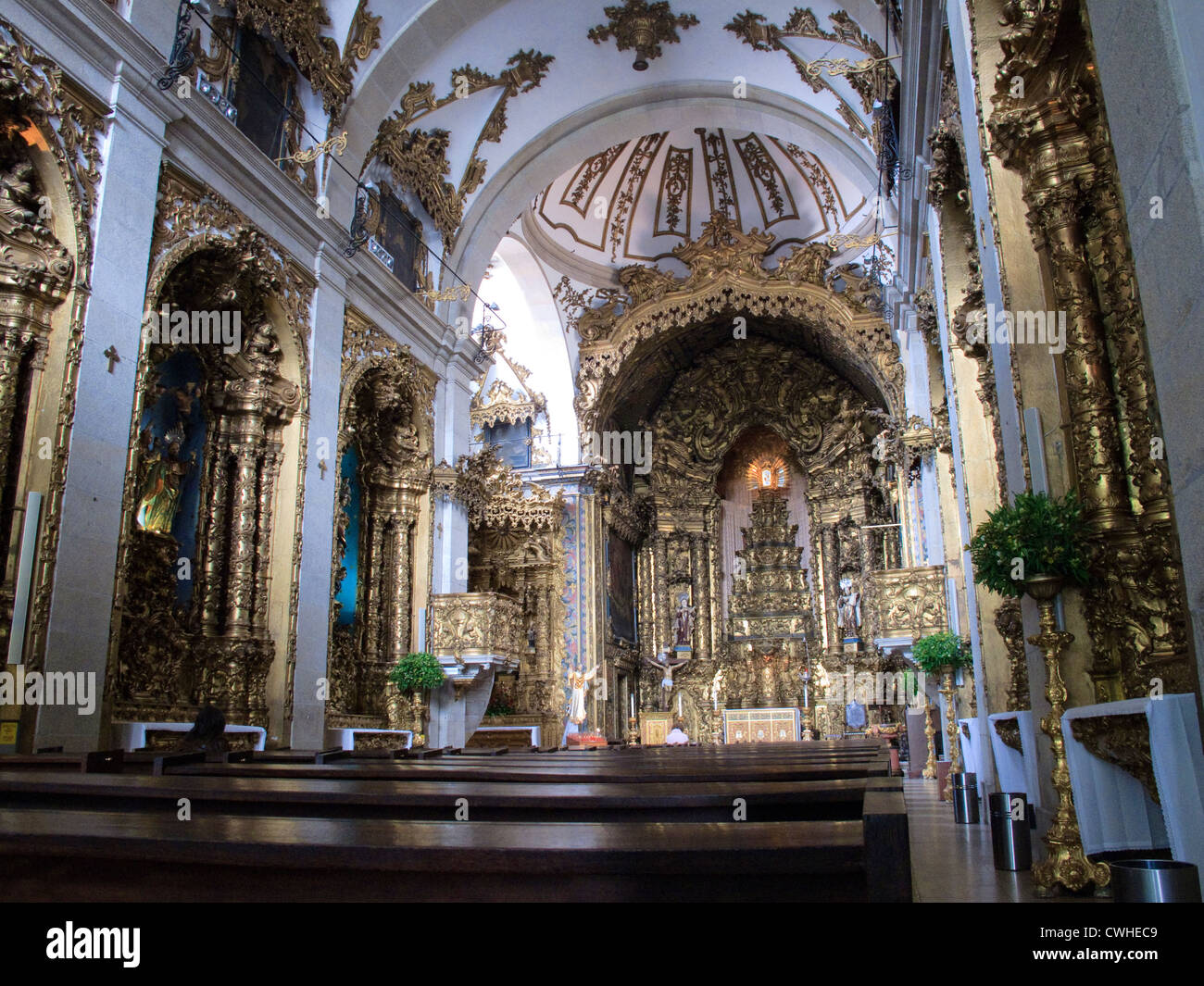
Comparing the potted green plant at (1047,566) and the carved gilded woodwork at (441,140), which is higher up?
the carved gilded woodwork at (441,140)

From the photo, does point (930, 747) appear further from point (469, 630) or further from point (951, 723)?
point (469, 630)

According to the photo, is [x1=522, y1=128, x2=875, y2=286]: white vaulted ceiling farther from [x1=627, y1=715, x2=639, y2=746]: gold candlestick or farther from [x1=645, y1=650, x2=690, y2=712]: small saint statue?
[x1=627, y1=715, x2=639, y2=746]: gold candlestick

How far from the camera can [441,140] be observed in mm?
13492

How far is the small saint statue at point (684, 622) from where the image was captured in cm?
2141

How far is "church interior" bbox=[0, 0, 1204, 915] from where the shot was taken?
7.27 ft

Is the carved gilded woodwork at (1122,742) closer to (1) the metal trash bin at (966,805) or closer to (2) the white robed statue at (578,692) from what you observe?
(1) the metal trash bin at (966,805)

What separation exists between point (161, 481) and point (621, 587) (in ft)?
39.9

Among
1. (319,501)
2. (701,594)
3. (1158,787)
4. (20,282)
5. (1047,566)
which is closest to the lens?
(1158,787)

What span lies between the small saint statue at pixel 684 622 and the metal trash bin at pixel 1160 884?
62.9ft

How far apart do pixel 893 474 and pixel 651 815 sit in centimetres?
1554

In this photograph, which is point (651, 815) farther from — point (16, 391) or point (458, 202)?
point (458, 202)

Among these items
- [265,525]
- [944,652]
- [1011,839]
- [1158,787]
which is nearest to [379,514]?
[265,525]

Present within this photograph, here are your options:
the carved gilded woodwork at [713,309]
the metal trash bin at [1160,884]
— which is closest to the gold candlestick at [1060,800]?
the metal trash bin at [1160,884]

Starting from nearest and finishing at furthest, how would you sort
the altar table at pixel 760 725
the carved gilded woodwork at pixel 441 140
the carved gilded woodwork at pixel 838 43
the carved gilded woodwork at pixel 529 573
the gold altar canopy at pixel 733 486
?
the carved gilded woodwork at pixel 838 43, the carved gilded woodwork at pixel 441 140, the carved gilded woodwork at pixel 529 573, the gold altar canopy at pixel 733 486, the altar table at pixel 760 725
